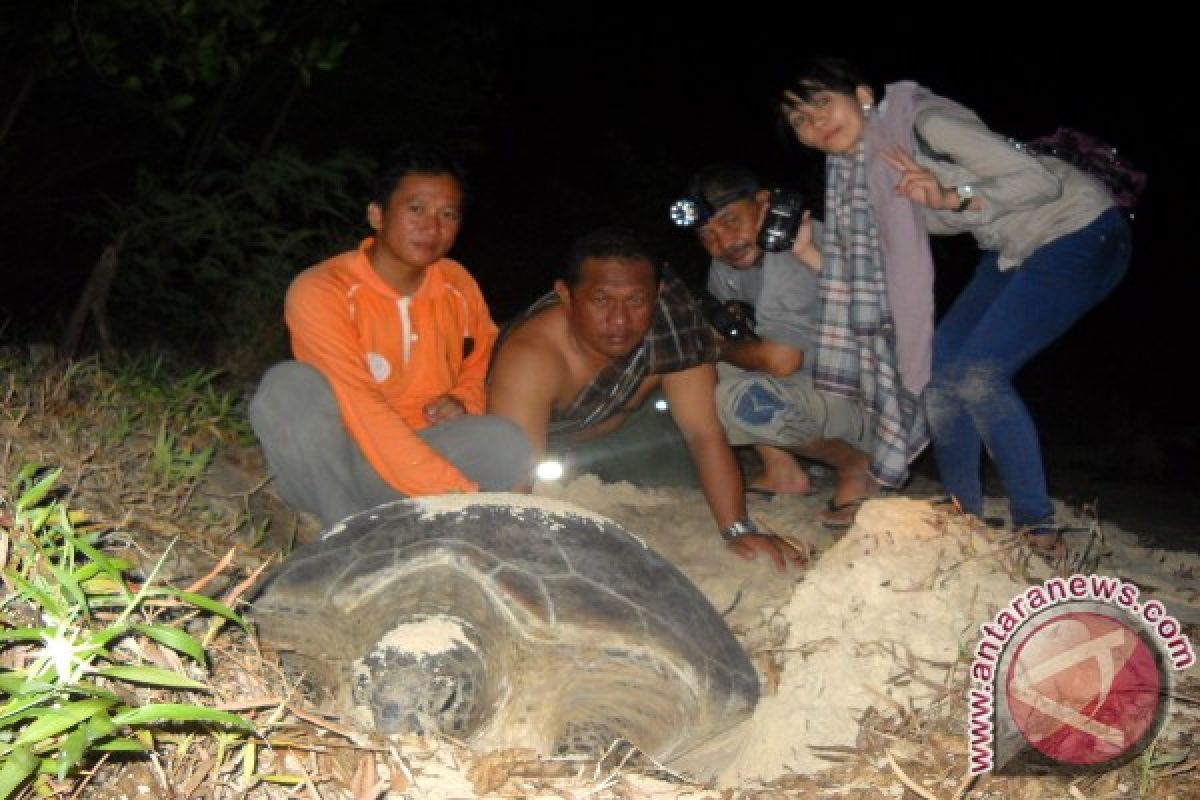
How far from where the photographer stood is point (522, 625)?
1.78m

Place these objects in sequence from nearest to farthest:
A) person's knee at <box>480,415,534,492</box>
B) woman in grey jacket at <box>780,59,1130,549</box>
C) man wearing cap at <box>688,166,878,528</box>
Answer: woman in grey jacket at <box>780,59,1130,549</box> < person's knee at <box>480,415,534,492</box> < man wearing cap at <box>688,166,878,528</box>

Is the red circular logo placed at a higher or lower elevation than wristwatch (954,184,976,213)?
lower

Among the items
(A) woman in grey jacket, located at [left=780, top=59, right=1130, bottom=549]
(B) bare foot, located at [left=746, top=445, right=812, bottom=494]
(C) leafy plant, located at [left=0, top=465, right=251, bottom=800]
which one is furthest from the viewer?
(B) bare foot, located at [left=746, top=445, right=812, bottom=494]

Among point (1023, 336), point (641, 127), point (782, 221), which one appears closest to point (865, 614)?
point (1023, 336)

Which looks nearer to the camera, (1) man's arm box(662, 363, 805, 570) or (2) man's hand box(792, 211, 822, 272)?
(1) man's arm box(662, 363, 805, 570)

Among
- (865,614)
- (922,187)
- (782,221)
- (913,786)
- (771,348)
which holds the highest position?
(922,187)

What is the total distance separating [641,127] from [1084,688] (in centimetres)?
1235

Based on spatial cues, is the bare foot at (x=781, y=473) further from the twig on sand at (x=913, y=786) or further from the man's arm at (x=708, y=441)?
the twig on sand at (x=913, y=786)

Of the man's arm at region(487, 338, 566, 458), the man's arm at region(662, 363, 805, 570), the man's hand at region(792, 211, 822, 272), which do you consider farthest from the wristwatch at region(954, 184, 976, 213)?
the man's arm at region(487, 338, 566, 458)

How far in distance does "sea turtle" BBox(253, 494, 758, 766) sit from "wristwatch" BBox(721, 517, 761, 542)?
69 centimetres

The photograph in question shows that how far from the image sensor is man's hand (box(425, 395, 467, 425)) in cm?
263

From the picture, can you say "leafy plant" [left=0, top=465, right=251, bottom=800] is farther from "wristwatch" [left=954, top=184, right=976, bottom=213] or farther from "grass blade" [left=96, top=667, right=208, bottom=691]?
"wristwatch" [left=954, top=184, right=976, bottom=213]

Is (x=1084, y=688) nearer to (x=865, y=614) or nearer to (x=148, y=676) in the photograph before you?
(x=865, y=614)

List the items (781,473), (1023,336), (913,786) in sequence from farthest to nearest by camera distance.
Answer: (781,473)
(1023,336)
(913,786)
